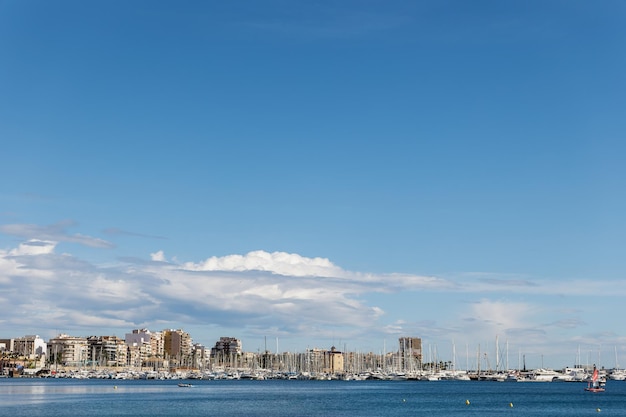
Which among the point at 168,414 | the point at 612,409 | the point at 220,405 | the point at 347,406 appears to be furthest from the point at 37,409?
the point at 612,409

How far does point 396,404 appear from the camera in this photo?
116 meters

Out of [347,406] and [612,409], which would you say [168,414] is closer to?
[347,406]

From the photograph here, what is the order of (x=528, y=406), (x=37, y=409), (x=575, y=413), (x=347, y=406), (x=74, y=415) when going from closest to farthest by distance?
(x=74, y=415), (x=37, y=409), (x=575, y=413), (x=347, y=406), (x=528, y=406)

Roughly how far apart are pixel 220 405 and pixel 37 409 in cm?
2481

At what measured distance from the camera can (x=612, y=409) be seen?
353 feet

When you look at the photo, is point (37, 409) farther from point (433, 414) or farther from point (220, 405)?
point (433, 414)

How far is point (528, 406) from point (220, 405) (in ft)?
142

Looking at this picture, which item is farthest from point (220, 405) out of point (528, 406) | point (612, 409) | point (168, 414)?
point (612, 409)

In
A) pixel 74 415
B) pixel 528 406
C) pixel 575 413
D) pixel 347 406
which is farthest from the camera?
pixel 528 406

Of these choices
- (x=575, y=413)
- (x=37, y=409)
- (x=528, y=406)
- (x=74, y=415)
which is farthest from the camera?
(x=528, y=406)

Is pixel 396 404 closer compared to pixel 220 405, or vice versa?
pixel 220 405

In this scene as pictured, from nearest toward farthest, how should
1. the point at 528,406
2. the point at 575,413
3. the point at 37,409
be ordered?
1. the point at 37,409
2. the point at 575,413
3. the point at 528,406

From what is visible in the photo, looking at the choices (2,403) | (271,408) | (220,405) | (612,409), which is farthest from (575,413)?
(2,403)

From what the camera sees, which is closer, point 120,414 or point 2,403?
point 120,414
